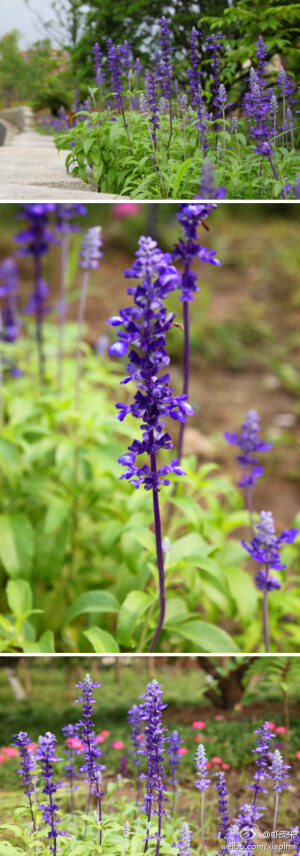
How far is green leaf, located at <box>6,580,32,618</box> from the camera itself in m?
2.78

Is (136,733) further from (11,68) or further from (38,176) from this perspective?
(11,68)

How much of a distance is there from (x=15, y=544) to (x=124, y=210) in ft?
12.3

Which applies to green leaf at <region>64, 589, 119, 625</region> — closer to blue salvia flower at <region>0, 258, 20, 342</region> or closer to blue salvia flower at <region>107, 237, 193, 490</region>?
blue salvia flower at <region>107, 237, 193, 490</region>

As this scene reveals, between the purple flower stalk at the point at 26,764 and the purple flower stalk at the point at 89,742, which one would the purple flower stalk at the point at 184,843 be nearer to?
the purple flower stalk at the point at 89,742

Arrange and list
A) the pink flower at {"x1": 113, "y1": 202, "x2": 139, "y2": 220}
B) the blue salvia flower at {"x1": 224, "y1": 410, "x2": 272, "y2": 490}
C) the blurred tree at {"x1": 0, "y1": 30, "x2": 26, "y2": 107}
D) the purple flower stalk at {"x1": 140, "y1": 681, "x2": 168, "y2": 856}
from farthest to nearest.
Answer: the blurred tree at {"x1": 0, "y1": 30, "x2": 26, "y2": 107}
the pink flower at {"x1": 113, "y1": 202, "x2": 139, "y2": 220}
the blue salvia flower at {"x1": 224, "y1": 410, "x2": 272, "y2": 490}
the purple flower stalk at {"x1": 140, "y1": 681, "x2": 168, "y2": 856}

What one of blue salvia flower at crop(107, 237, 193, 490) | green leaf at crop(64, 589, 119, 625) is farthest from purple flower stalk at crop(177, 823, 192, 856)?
blue salvia flower at crop(107, 237, 193, 490)

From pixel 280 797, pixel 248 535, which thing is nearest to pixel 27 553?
pixel 280 797

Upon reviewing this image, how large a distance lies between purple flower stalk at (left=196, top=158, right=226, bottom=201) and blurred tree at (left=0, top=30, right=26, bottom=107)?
366 cm

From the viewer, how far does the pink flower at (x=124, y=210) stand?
600 centimetres

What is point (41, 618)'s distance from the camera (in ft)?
11.2

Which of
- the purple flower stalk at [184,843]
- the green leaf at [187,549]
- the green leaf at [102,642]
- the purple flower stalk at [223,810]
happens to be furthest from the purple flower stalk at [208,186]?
the purple flower stalk at [184,843]

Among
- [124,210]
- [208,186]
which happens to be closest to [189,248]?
[208,186]

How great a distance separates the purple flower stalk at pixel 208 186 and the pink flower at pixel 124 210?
0.94m

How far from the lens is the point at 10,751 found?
113 inches
